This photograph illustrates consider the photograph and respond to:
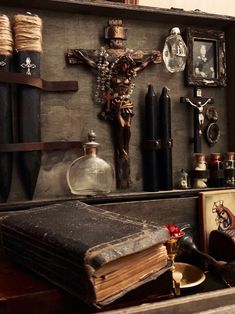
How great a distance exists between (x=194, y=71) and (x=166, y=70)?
0.09m

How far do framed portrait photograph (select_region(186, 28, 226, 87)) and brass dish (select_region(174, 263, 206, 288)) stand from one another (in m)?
0.53

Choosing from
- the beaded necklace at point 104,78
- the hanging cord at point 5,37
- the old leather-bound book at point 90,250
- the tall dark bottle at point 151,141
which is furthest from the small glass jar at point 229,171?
the hanging cord at point 5,37

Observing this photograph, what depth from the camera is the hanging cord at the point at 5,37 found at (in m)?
1.00

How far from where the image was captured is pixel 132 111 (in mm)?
1158

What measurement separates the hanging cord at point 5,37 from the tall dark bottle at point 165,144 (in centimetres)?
43

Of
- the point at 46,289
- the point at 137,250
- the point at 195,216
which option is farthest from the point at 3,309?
the point at 195,216

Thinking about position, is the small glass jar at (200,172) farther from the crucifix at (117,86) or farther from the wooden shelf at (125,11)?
the wooden shelf at (125,11)

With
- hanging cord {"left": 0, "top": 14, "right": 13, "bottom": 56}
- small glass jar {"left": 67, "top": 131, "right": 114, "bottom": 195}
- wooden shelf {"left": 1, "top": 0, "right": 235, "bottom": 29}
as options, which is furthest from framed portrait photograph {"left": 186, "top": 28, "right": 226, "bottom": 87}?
hanging cord {"left": 0, "top": 14, "right": 13, "bottom": 56}

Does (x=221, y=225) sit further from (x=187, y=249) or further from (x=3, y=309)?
(x=3, y=309)

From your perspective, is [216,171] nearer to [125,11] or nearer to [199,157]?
[199,157]

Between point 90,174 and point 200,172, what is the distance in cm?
34

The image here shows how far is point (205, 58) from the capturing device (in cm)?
128

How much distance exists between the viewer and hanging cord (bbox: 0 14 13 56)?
1.00m

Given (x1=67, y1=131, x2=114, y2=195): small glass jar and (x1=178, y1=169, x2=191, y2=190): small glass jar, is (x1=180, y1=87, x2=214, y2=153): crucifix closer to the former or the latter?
(x1=178, y1=169, x2=191, y2=190): small glass jar
